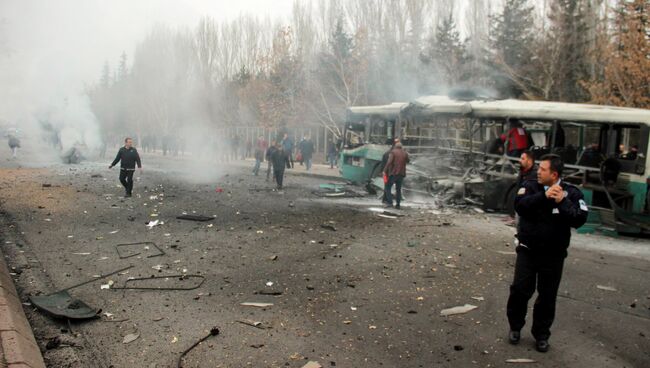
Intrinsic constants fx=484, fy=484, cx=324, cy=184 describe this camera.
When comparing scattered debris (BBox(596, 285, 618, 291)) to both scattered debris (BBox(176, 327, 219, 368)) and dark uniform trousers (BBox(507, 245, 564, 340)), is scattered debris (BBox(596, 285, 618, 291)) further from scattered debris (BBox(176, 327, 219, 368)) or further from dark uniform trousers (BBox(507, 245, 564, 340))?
scattered debris (BBox(176, 327, 219, 368))

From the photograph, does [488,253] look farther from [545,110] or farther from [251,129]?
[251,129]

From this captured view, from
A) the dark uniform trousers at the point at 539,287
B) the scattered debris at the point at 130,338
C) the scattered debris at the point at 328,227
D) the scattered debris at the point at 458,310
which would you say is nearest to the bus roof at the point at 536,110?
the scattered debris at the point at 328,227

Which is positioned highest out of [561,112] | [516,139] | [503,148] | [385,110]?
[385,110]

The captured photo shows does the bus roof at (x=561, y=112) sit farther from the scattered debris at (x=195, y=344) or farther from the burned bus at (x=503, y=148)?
the scattered debris at (x=195, y=344)

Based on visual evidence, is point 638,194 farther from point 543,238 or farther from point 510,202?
point 543,238

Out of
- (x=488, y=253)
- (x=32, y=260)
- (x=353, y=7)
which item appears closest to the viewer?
(x=32, y=260)

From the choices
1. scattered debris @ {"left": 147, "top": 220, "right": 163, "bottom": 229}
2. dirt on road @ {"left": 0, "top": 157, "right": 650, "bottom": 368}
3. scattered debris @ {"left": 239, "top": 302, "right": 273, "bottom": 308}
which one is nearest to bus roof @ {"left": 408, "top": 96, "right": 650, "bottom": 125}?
dirt on road @ {"left": 0, "top": 157, "right": 650, "bottom": 368}

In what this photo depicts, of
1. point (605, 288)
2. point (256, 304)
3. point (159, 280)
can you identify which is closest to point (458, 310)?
point (256, 304)

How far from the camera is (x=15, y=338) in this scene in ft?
12.2

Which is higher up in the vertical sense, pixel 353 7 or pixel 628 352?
pixel 353 7

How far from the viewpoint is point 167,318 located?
15.5ft

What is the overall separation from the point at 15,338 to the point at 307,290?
2900 millimetres

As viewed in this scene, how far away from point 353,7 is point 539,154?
25.2m

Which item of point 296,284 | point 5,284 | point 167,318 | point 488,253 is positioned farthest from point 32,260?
point 488,253
